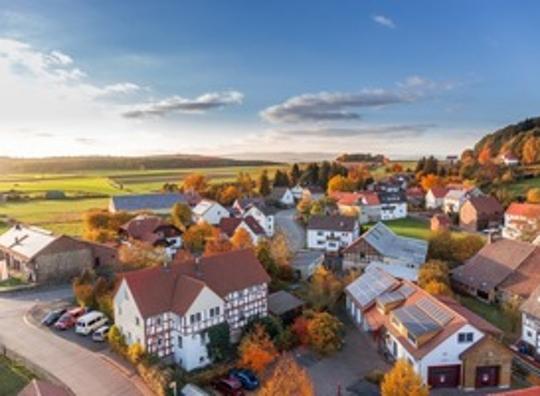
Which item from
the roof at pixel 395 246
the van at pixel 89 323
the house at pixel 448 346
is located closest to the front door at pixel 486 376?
the house at pixel 448 346

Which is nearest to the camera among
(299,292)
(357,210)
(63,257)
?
(299,292)

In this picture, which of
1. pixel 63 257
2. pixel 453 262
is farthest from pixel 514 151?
pixel 63 257

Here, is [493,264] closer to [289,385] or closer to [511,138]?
[289,385]

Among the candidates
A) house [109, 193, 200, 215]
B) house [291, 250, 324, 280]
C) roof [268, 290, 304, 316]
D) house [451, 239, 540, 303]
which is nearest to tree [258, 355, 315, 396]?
roof [268, 290, 304, 316]

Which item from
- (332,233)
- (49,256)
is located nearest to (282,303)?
(49,256)

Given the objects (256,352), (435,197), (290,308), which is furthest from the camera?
(435,197)

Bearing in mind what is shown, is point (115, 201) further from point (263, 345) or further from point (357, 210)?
point (263, 345)
